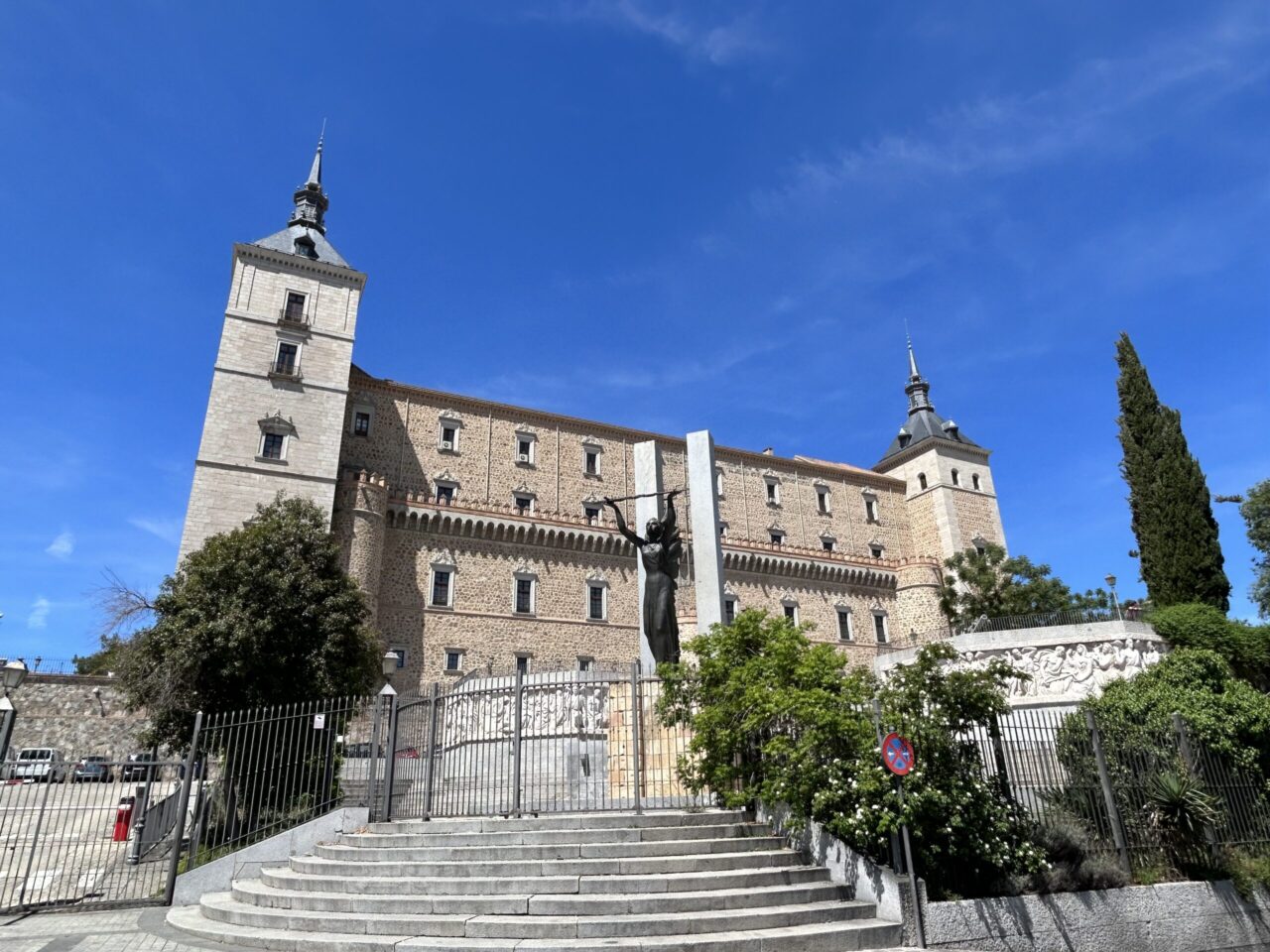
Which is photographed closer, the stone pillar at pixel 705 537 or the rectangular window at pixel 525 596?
the stone pillar at pixel 705 537

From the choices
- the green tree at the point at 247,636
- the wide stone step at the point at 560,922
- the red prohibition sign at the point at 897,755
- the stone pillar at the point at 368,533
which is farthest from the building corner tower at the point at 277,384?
the red prohibition sign at the point at 897,755

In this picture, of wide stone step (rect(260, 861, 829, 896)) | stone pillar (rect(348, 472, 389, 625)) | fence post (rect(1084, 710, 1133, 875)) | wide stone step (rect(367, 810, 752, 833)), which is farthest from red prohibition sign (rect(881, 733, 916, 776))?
stone pillar (rect(348, 472, 389, 625))

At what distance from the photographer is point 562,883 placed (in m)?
7.71

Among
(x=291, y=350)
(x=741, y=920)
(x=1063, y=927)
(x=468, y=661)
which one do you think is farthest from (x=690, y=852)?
(x=291, y=350)

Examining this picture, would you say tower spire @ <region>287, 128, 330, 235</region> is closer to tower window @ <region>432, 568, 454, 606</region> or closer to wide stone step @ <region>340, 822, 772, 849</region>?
tower window @ <region>432, 568, 454, 606</region>

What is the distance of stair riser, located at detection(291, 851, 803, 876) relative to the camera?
8.05 metres

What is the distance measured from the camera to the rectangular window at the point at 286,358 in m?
32.4

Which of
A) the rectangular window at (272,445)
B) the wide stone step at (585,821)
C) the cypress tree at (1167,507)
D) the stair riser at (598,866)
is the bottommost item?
the stair riser at (598,866)

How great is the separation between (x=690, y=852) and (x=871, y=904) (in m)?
1.88

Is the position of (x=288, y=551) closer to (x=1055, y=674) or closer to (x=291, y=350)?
(x=291, y=350)

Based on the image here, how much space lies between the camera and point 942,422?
5191 centimetres

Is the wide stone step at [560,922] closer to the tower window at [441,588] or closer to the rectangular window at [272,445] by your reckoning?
the rectangular window at [272,445]

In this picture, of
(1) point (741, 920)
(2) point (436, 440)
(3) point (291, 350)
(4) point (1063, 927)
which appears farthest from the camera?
(2) point (436, 440)

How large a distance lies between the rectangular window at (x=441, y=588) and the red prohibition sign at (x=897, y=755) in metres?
28.0
